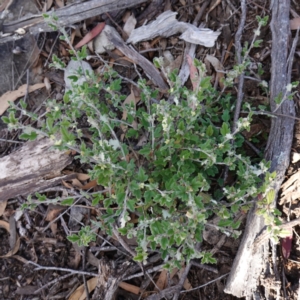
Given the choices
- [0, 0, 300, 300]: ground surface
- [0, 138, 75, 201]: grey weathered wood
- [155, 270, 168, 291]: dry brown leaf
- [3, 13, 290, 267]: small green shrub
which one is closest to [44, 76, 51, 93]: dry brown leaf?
[0, 0, 300, 300]: ground surface

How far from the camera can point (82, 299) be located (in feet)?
8.77

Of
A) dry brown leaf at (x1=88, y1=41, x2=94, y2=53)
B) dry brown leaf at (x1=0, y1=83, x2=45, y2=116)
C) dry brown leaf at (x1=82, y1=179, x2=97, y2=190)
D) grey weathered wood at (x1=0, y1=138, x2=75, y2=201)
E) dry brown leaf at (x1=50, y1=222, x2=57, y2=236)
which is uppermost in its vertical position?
dry brown leaf at (x1=88, y1=41, x2=94, y2=53)

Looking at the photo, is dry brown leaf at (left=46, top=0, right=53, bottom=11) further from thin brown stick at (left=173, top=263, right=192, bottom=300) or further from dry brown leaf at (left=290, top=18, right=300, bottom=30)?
thin brown stick at (left=173, top=263, right=192, bottom=300)

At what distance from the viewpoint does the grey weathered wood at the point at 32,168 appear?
8.52 ft

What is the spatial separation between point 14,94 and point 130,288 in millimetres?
1620

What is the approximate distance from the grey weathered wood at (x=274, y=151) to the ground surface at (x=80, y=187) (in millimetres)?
131

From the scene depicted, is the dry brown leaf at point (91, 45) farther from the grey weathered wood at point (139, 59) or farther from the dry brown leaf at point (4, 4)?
the dry brown leaf at point (4, 4)

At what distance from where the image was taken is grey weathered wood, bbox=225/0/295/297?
216cm

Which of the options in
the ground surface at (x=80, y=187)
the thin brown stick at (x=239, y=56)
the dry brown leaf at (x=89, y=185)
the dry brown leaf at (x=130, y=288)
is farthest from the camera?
the dry brown leaf at (x=89, y=185)

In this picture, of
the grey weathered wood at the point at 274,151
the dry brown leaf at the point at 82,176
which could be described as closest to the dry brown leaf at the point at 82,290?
the dry brown leaf at the point at 82,176

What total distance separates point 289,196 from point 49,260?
1.65 meters

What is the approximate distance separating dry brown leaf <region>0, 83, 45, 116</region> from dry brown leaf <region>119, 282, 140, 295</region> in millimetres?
1512

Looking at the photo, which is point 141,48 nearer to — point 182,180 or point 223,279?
point 182,180

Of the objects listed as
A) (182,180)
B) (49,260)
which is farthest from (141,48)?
(49,260)
